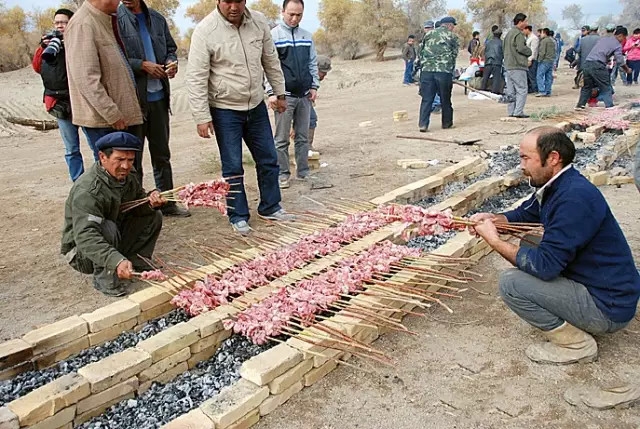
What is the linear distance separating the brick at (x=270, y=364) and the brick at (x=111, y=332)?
103cm

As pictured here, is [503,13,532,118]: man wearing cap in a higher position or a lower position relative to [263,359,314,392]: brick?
higher

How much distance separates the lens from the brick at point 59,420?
252cm

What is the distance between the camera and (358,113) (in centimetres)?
1350

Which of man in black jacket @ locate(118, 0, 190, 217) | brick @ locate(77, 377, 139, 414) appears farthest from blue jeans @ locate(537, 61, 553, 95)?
brick @ locate(77, 377, 139, 414)

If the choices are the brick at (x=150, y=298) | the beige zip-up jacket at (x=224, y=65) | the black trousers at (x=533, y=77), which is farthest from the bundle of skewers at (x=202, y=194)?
the black trousers at (x=533, y=77)

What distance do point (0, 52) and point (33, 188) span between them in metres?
22.5

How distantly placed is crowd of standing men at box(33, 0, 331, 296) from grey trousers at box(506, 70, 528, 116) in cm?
620

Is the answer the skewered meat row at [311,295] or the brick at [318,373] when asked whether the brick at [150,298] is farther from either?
the brick at [318,373]

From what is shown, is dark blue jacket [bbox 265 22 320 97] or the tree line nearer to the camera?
dark blue jacket [bbox 265 22 320 97]

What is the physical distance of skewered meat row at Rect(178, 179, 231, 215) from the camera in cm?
441

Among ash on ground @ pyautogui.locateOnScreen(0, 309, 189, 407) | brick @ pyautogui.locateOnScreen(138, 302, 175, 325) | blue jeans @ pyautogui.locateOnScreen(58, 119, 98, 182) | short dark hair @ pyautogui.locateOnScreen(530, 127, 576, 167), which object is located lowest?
ash on ground @ pyautogui.locateOnScreen(0, 309, 189, 407)

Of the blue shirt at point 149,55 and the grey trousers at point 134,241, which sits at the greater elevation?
the blue shirt at point 149,55

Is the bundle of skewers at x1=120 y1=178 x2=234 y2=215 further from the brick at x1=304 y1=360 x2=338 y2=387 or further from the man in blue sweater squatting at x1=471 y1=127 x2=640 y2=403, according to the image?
the man in blue sweater squatting at x1=471 y1=127 x2=640 y2=403

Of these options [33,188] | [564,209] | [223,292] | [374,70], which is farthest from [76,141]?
[374,70]
